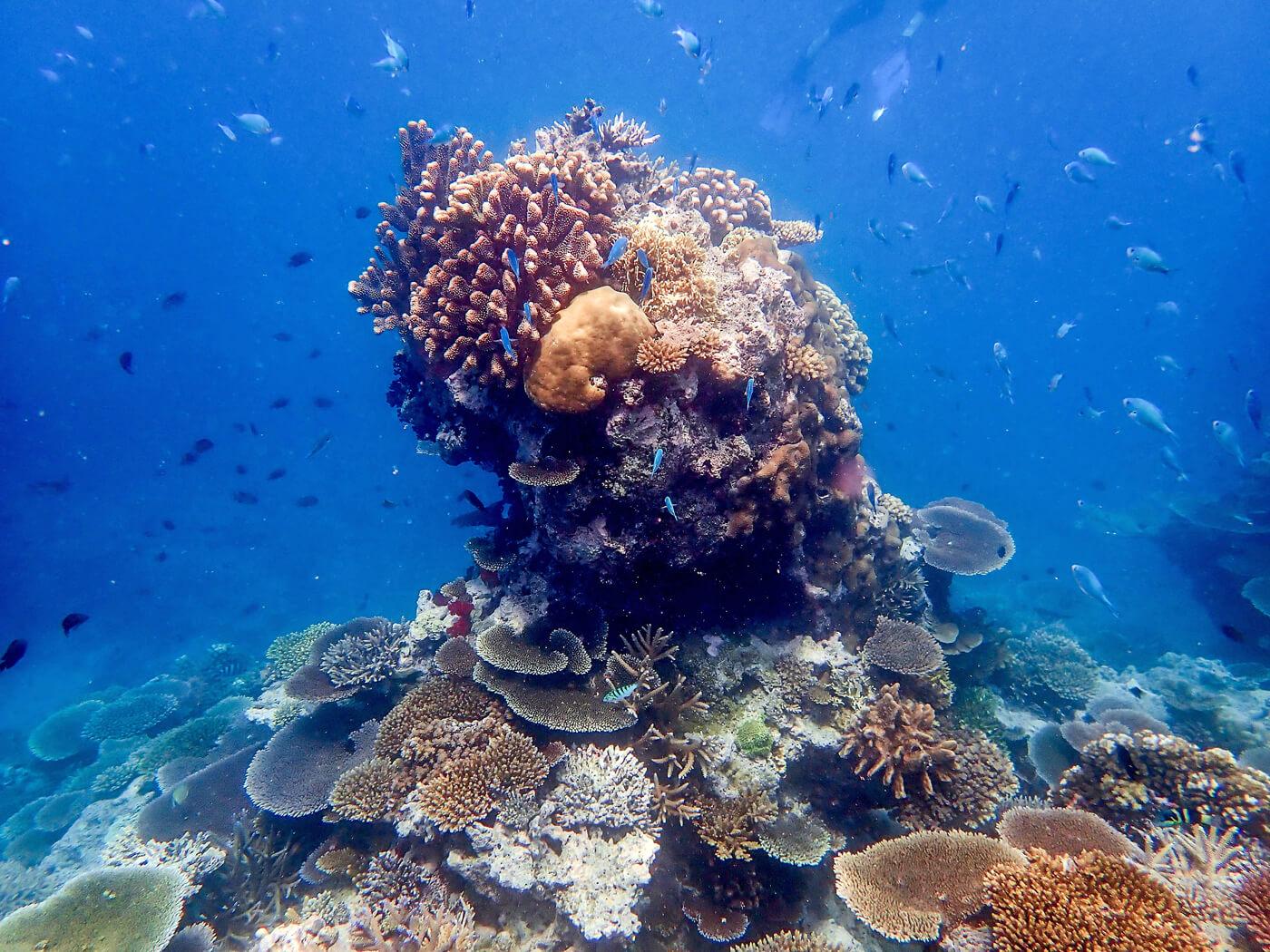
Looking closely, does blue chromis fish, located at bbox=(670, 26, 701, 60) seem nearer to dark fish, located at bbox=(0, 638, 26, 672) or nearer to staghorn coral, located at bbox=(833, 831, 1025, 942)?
staghorn coral, located at bbox=(833, 831, 1025, 942)

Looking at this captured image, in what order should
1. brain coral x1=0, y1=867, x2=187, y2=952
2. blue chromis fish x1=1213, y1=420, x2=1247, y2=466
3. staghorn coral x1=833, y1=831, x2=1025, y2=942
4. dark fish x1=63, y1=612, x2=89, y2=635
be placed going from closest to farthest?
staghorn coral x1=833, y1=831, x2=1025, y2=942 < brain coral x1=0, y1=867, x2=187, y2=952 < dark fish x1=63, y1=612, x2=89, y2=635 < blue chromis fish x1=1213, y1=420, x2=1247, y2=466

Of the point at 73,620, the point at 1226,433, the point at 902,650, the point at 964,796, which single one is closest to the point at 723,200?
the point at 902,650

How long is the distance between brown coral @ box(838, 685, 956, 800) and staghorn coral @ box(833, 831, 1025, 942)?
2.38 feet

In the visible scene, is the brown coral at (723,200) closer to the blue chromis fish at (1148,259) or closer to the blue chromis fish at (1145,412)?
the blue chromis fish at (1148,259)

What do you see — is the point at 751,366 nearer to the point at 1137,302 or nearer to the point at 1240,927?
the point at 1240,927

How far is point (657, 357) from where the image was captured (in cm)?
486

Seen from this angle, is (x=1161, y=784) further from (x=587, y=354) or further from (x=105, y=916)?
(x=105, y=916)

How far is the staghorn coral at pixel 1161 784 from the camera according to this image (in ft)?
15.5

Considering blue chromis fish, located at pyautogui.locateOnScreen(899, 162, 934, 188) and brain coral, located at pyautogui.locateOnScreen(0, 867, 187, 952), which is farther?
blue chromis fish, located at pyautogui.locateOnScreen(899, 162, 934, 188)

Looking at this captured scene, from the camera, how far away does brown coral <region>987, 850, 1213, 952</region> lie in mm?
3229

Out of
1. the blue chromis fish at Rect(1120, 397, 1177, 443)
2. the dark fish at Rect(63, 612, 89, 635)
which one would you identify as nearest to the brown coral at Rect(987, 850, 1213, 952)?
the blue chromis fish at Rect(1120, 397, 1177, 443)

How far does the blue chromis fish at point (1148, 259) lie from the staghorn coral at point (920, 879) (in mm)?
11815

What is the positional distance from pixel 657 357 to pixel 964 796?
5.26m

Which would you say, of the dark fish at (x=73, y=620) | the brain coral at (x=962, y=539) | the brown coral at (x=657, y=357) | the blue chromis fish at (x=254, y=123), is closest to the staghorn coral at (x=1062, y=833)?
the brain coral at (x=962, y=539)
